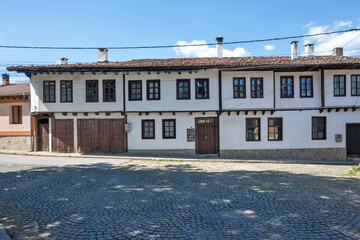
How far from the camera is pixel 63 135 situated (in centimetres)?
1591

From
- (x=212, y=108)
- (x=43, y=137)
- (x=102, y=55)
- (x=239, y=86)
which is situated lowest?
(x=43, y=137)

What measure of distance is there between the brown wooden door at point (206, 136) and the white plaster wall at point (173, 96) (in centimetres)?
103

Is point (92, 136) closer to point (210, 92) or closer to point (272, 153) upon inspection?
point (210, 92)

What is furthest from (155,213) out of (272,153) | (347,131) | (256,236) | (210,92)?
(347,131)

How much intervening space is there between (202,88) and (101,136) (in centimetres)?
811

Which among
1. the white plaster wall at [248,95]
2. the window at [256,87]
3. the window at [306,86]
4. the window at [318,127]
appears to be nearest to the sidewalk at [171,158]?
the window at [318,127]

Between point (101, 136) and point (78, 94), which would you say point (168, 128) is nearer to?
point (101, 136)

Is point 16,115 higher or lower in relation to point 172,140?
higher

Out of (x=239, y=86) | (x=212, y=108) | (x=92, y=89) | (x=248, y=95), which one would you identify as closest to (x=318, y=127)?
(x=248, y=95)

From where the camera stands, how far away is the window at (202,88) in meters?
15.3

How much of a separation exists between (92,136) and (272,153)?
13064 mm

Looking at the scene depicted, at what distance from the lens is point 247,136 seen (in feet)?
50.8

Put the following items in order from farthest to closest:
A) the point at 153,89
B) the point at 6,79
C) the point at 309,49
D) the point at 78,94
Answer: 1. the point at 6,79
2. the point at 309,49
3. the point at 78,94
4. the point at 153,89

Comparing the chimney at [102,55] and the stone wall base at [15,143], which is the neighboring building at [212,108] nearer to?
the stone wall base at [15,143]
